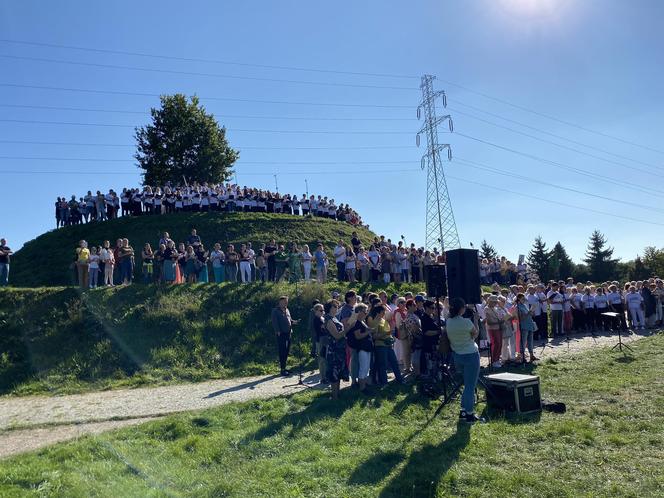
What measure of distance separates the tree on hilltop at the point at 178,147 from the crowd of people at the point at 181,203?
16.0 meters

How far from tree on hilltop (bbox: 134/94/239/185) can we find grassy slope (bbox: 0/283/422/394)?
3207 centimetres

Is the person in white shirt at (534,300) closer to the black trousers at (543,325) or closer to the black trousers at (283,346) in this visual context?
the black trousers at (543,325)

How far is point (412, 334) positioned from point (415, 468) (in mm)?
5315

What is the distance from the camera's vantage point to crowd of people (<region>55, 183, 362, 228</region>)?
30.6m

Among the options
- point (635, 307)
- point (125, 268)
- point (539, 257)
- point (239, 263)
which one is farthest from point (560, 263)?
point (125, 268)

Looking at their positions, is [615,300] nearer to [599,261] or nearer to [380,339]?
[380,339]

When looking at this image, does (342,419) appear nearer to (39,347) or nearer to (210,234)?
(39,347)

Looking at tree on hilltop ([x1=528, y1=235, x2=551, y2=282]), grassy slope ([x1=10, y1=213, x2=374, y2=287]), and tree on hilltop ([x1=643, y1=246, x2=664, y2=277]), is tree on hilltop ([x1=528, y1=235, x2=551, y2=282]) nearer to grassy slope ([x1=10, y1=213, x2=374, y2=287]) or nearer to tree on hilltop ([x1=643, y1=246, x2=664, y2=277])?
tree on hilltop ([x1=643, y1=246, x2=664, y2=277])

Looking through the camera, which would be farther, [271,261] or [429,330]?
[271,261]

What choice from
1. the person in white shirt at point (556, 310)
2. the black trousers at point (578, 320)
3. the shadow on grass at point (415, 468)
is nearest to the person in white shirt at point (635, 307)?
the black trousers at point (578, 320)

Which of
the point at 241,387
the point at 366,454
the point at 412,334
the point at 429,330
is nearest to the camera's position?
the point at 366,454

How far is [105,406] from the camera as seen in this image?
1118cm

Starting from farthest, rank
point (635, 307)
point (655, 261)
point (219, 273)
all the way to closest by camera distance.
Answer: point (655, 261)
point (219, 273)
point (635, 307)

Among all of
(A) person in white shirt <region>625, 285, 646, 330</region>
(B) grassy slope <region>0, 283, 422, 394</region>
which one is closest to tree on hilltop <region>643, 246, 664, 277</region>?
(A) person in white shirt <region>625, 285, 646, 330</region>
